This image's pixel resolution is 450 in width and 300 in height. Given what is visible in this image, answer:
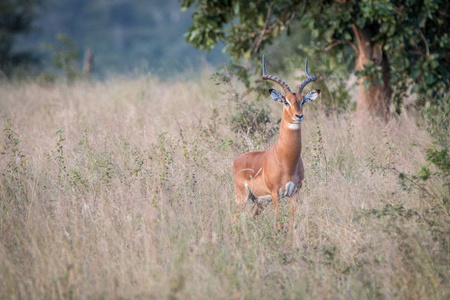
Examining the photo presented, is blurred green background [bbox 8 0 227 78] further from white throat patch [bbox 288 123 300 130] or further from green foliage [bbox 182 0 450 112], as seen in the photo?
white throat patch [bbox 288 123 300 130]

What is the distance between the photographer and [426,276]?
12.6 ft

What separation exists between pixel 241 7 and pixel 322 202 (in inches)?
161

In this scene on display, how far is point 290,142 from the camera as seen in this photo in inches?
190

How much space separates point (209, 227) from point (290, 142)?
1120 millimetres

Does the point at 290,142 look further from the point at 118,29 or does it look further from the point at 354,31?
the point at 118,29

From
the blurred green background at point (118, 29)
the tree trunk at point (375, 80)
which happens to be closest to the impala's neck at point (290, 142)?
the tree trunk at point (375, 80)

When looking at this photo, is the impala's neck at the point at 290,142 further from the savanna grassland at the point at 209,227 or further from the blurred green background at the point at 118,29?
the blurred green background at the point at 118,29

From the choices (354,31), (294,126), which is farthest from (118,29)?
(294,126)

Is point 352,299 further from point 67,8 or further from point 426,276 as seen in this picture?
point 67,8

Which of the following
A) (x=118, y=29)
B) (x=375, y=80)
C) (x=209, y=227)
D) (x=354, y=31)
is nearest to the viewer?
(x=209, y=227)

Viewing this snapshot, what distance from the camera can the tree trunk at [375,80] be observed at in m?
8.45

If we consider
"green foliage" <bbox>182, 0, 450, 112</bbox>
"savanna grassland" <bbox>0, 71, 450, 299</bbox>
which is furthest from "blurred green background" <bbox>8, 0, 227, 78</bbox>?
"savanna grassland" <bbox>0, 71, 450, 299</bbox>

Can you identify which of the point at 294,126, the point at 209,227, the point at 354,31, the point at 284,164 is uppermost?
the point at 354,31

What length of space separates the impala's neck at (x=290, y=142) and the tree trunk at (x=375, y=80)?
151 inches
